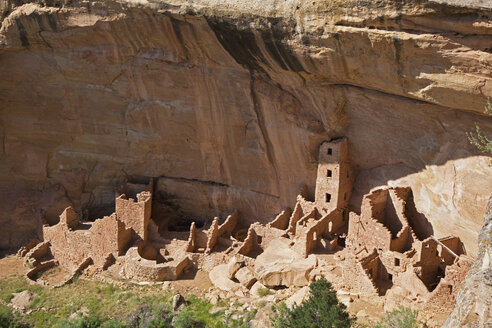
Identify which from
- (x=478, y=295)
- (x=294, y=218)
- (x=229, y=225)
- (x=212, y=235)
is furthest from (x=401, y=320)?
(x=229, y=225)

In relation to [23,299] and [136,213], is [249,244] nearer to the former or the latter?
[136,213]

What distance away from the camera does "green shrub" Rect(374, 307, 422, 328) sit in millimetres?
13125

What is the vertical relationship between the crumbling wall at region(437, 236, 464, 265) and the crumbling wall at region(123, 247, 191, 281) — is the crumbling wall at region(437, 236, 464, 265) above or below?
above

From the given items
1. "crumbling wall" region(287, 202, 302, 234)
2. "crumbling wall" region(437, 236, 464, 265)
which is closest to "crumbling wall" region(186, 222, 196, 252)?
"crumbling wall" region(287, 202, 302, 234)

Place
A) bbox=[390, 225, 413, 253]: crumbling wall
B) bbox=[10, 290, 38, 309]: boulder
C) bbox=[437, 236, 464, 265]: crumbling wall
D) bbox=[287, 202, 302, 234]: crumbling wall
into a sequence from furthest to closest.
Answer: bbox=[287, 202, 302, 234]: crumbling wall
bbox=[10, 290, 38, 309]: boulder
bbox=[390, 225, 413, 253]: crumbling wall
bbox=[437, 236, 464, 265]: crumbling wall

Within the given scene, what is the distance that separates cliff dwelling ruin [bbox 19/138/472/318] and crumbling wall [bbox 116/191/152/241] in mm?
32

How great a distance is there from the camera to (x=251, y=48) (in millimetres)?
15508

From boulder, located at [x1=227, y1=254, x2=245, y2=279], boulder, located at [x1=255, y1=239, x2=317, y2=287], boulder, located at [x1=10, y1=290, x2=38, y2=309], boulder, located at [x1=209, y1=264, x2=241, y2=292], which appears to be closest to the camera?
boulder, located at [x1=255, y1=239, x2=317, y2=287]

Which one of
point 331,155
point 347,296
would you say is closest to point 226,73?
point 331,155

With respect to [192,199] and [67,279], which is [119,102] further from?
[67,279]

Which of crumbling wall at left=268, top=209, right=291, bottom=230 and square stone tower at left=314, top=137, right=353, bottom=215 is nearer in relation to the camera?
square stone tower at left=314, top=137, right=353, bottom=215

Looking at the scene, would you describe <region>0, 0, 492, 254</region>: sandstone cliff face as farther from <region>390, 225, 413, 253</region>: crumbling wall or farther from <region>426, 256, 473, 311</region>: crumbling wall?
<region>426, 256, 473, 311</region>: crumbling wall

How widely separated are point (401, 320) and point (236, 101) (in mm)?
7759

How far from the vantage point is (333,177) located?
17297mm
